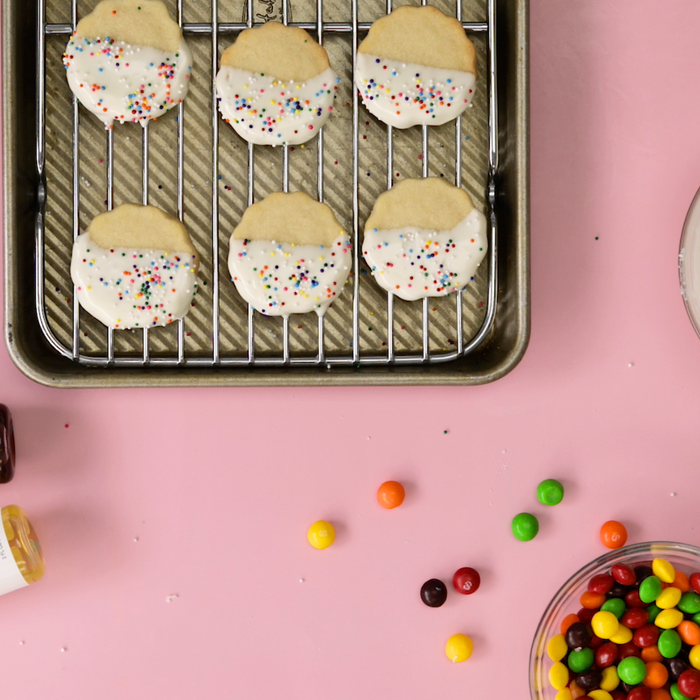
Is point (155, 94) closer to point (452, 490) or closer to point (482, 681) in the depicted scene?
point (452, 490)

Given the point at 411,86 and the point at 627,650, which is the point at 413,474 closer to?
the point at 627,650

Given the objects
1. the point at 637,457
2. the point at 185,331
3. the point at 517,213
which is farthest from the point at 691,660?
the point at 185,331

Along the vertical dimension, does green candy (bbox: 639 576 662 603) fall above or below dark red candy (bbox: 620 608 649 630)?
above

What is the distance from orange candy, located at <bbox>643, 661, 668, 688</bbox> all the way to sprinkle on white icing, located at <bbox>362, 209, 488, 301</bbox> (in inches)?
25.9

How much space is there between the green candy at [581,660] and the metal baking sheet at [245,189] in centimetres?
46

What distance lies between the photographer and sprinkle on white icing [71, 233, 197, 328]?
102 centimetres

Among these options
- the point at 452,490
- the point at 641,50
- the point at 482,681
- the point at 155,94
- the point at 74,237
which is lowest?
the point at 482,681

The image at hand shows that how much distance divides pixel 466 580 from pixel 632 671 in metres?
0.27

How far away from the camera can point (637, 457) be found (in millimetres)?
1143

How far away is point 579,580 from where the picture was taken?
1.06 meters

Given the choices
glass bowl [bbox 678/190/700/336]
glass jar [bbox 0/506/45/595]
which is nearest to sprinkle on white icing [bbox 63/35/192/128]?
glass jar [bbox 0/506/45/595]

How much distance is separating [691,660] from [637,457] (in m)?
0.31

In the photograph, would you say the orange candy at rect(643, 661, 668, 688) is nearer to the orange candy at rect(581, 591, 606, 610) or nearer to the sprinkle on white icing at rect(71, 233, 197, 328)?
the orange candy at rect(581, 591, 606, 610)

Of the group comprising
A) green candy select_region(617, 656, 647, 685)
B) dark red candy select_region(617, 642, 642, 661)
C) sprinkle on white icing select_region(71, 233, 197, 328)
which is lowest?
green candy select_region(617, 656, 647, 685)
